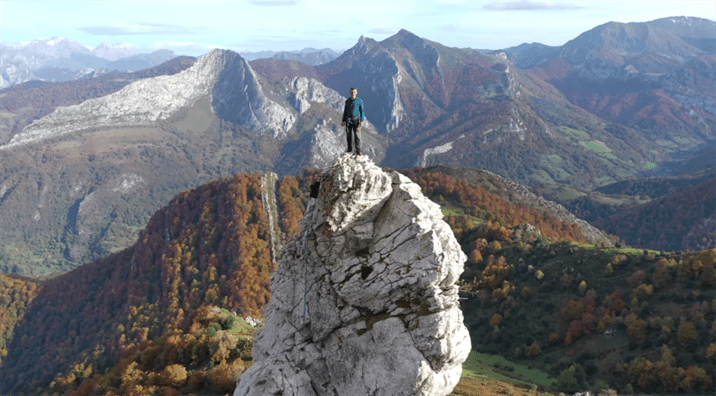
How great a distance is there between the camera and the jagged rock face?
1789 cm

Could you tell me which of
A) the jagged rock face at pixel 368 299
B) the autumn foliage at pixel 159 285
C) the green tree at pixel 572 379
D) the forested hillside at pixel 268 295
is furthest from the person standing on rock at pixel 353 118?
the autumn foliage at pixel 159 285

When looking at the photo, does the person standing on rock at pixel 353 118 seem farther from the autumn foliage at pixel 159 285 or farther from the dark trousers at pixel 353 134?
the autumn foliage at pixel 159 285

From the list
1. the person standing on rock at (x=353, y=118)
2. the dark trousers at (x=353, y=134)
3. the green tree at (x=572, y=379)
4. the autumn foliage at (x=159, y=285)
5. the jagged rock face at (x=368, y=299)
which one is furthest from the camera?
the autumn foliage at (x=159, y=285)

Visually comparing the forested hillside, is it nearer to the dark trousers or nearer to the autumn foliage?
the autumn foliage

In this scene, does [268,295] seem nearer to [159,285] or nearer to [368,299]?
[159,285]

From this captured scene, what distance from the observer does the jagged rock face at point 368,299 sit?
58.7 feet

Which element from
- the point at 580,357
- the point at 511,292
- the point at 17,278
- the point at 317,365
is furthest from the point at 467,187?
the point at 17,278

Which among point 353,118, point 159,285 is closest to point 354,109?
point 353,118

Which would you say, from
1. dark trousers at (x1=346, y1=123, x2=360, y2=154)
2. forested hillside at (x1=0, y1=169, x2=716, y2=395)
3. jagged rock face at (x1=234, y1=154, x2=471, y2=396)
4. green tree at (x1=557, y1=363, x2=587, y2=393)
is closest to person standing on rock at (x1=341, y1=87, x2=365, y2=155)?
dark trousers at (x1=346, y1=123, x2=360, y2=154)

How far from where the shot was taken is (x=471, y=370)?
47.2 meters

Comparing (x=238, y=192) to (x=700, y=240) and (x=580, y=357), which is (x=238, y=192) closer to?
(x=580, y=357)

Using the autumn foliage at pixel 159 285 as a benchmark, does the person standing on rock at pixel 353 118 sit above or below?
above

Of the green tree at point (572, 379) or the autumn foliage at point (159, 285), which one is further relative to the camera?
the autumn foliage at point (159, 285)

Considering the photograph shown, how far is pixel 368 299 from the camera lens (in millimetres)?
19328
